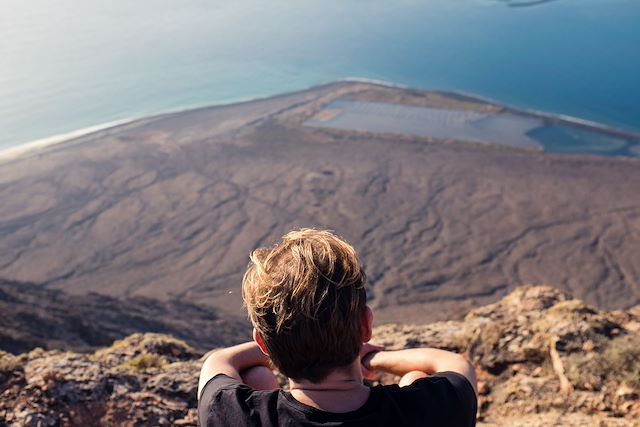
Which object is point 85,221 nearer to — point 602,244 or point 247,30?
point 602,244

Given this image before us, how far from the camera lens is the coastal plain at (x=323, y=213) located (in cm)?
2022

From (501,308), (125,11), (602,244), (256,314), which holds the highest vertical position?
(125,11)

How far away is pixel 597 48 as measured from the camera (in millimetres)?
44750

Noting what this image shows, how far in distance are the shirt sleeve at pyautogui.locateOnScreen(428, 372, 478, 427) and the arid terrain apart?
205 cm

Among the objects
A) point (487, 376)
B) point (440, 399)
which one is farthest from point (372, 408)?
point (487, 376)

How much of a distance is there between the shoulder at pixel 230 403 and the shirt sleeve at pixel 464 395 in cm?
54

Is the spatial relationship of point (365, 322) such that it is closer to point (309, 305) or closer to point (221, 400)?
point (309, 305)

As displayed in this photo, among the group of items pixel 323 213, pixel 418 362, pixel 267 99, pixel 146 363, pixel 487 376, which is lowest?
pixel 323 213

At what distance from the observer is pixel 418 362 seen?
207cm

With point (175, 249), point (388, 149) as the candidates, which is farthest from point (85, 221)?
point (388, 149)

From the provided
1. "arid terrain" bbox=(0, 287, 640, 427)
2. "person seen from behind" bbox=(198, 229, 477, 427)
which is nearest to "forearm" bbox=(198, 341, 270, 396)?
"person seen from behind" bbox=(198, 229, 477, 427)

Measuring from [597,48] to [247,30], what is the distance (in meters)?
33.7

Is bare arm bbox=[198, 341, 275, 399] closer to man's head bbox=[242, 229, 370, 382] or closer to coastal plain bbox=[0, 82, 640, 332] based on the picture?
man's head bbox=[242, 229, 370, 382]

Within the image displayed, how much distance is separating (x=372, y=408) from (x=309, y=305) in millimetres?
352
